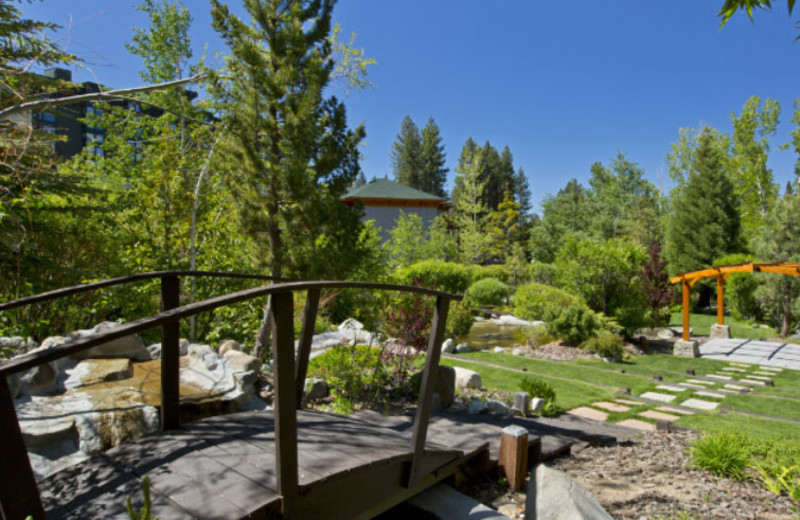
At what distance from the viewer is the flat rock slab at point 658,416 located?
5.50 m

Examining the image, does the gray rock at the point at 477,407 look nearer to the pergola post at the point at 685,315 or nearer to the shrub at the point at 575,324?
the shrub at the point at 575,324

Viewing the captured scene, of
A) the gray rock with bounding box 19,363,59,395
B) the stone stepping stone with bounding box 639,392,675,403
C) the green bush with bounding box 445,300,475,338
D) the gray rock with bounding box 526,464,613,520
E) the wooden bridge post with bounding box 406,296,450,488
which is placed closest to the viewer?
the gray rock with bounding box 526,464,613,520

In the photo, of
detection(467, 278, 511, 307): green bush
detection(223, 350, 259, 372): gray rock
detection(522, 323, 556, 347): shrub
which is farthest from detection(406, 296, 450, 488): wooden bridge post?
detection(467, 278, 511, 307): green bush

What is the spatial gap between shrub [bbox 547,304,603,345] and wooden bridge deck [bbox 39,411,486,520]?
9028 millimetres

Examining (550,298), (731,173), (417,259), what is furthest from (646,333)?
(731,173)

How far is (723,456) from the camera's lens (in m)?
3.10

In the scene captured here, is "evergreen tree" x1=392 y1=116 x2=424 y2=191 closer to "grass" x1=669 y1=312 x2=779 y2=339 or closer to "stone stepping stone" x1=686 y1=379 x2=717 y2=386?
"grass" x1=669 y1=312 x2=779 y2=339

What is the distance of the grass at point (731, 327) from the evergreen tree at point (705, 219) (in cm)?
202

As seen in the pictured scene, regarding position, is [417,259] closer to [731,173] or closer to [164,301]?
[731,173]

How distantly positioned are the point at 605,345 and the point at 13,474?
10486 mm

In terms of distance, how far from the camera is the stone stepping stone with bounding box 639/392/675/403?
6.67m

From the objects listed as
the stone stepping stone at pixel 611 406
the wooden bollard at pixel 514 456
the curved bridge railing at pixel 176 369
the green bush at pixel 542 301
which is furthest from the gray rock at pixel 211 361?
the green bush at pixel 542 301

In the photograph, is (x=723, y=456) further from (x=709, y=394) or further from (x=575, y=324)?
(x=575, y=324)

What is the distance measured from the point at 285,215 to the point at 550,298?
26.6ft
